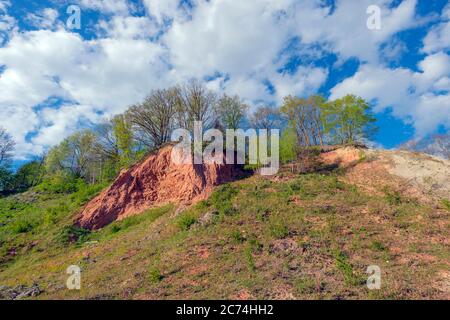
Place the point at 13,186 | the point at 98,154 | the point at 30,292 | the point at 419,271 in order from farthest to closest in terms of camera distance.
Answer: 1. the point at 13,186
2. the point at 98,154
3. the point at 30,292
4. the point at 419,271

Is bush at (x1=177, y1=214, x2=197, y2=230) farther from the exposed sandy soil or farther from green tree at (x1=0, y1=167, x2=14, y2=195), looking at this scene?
green tree at (x1=0, y1=167, x2=14, y2=195)

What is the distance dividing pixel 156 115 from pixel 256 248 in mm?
19779

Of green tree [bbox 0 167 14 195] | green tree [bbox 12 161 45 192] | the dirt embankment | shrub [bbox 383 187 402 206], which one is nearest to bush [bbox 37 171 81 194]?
green tree [bbox 12 161 45 192]

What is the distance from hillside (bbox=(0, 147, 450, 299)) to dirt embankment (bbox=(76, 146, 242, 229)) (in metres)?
0.95

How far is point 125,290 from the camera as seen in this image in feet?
32.4

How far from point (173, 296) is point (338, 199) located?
12411 millimetres

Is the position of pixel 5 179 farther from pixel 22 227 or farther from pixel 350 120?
pixel 350 120

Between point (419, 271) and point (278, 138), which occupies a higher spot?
point (278, 138)

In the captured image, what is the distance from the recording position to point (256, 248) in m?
12.1

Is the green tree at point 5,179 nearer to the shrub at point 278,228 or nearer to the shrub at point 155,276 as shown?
the shrub at point 155,276

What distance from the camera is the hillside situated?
30.9 feet
